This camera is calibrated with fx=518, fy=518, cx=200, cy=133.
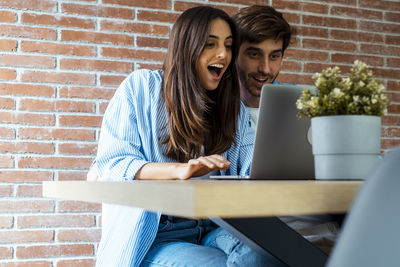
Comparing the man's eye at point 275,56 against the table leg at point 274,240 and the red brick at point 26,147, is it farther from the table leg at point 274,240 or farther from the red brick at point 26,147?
the table leg at point 274,240

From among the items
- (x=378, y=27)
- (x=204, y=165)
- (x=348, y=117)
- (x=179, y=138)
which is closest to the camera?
(x=348, y=117)

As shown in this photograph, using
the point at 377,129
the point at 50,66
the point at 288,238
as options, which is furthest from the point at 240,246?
the point at 50,66

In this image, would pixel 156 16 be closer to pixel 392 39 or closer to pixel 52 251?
pixel 52 251

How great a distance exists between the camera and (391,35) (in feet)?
10.8

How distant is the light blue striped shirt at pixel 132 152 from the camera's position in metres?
1.37

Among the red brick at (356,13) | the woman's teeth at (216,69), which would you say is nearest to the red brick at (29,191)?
the woman's teeth at (216,69)

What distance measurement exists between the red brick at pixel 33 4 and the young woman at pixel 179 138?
101 cm

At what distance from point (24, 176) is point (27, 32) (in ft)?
2.35

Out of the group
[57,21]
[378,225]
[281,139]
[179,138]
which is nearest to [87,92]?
[57,21]

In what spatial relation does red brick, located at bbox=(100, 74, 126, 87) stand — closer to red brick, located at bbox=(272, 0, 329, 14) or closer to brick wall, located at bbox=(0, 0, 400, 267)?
brick wall, located at bbox=(0, 0, 400, 267)

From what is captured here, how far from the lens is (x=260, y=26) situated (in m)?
2.29

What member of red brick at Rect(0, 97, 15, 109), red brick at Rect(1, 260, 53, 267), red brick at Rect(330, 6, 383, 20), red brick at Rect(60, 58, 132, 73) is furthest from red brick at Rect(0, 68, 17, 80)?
red brick at Rect(330, 6, 383, 20)

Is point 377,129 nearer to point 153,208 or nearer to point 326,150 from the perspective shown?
point 326,150

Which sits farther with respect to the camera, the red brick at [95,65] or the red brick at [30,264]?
the red brick at [95,65]
